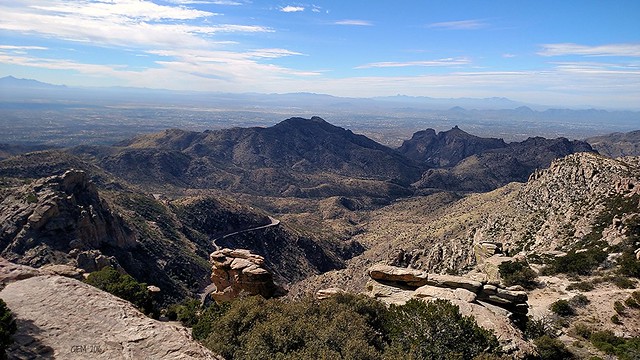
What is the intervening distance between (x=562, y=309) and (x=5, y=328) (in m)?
30.5

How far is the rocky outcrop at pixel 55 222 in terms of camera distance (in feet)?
186

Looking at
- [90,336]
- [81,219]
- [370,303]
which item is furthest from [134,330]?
[81,219]

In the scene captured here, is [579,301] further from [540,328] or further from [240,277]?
[240,277]

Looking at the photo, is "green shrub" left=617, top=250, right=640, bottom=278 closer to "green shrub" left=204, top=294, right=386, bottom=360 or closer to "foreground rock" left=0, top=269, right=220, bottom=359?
"green shrub" left=204, top=294, right=386, bottom=360

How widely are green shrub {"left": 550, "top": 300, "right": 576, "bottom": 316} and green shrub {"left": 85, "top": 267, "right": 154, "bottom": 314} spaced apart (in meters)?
31.4

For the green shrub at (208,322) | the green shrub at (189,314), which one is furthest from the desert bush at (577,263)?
the green shrub at (189,314)

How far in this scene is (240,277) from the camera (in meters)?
35.6

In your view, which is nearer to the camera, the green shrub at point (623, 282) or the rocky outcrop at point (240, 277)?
the green shrub at point (623, 282)

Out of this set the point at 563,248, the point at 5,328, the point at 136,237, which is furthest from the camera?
the point at 136,237

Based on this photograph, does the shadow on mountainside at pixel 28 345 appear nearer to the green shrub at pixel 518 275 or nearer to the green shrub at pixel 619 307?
the green shrub at pixel 518 275

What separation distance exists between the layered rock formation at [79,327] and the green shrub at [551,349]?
Result: 16832 mm

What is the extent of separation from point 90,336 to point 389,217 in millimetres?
140063

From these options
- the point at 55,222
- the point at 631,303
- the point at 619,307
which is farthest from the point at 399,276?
the point at 55,222

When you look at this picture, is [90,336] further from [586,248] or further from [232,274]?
[586,248]
